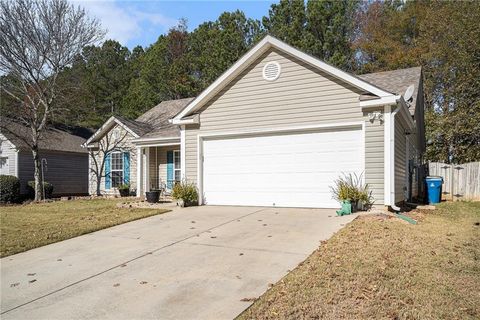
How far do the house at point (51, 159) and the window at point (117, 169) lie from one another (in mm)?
4486

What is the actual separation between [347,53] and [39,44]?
62.4ft

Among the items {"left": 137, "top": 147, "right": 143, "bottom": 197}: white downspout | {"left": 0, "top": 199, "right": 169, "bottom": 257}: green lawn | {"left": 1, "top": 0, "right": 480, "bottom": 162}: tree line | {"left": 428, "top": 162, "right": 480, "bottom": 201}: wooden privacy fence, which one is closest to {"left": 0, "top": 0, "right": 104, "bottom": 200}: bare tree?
{"left": 1, "top": 0, "right": 480, "bottom": 162}: tree line

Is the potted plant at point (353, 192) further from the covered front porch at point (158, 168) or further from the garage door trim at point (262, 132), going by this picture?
the covered front porch at point (158, 168)

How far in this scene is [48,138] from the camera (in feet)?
72.4

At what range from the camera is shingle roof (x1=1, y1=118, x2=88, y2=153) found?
19688 mm

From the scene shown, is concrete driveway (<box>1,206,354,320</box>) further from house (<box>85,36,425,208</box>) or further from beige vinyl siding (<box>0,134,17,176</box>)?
beige vinyl siding (<box>0,134,17,176</box>)

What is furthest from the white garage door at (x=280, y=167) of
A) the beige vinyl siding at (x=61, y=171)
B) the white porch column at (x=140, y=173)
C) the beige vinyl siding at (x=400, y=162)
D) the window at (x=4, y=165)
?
the window at (x=4, y=165)

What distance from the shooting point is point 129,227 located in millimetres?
8562

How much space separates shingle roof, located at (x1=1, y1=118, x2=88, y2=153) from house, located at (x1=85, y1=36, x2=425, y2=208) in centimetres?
1246

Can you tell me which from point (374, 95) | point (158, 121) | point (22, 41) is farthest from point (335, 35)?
point (22, 41)

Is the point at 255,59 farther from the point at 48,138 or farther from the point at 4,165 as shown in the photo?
the point at 4,165

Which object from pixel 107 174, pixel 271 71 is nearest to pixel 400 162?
pixel 271 71

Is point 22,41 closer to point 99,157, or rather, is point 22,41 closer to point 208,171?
point 99,157

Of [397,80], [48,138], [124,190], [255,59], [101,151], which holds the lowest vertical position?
[124,190]
